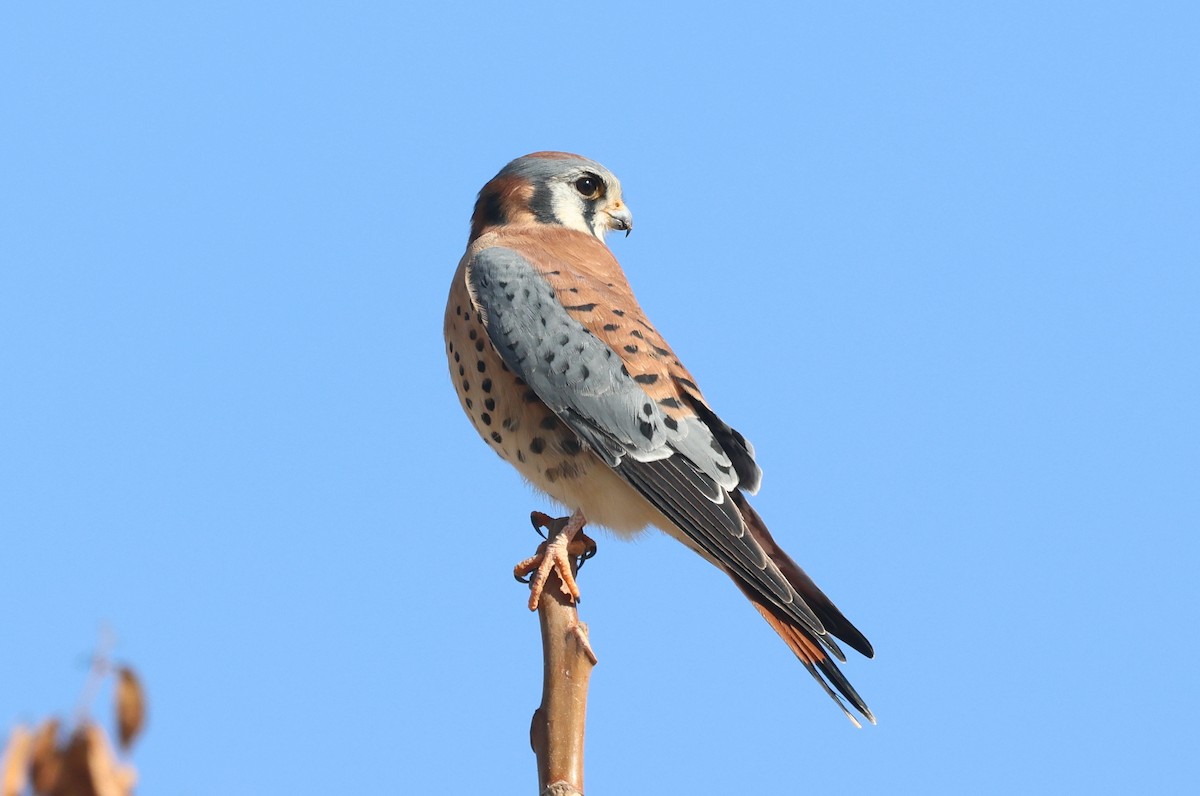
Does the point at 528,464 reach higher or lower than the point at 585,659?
higher

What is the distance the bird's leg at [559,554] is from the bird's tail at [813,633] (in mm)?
449

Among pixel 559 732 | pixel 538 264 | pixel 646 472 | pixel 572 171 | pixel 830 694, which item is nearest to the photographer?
pixel 559 732

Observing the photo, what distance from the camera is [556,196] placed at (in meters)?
5.16

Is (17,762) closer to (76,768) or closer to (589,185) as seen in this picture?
(76,768)

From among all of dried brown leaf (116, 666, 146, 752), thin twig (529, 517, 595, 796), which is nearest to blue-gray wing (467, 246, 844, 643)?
thin twig (529, 517, 595, 796)

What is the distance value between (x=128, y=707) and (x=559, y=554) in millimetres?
2381

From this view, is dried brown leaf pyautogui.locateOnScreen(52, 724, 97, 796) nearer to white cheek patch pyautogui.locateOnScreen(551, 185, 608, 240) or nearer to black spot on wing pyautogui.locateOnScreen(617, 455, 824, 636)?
black spot on wing pyautogui.locateOnScreen(617, 455, 824, 636)

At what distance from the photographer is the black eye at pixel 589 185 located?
17.0ft

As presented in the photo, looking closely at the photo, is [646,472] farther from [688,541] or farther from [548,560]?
[548,560]

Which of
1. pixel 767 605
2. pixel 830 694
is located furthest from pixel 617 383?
pixel 830 694

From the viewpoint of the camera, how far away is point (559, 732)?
274cm

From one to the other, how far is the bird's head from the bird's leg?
4.07 feet

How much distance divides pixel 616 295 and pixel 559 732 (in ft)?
7.12

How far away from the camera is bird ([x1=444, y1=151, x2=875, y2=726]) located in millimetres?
3879
